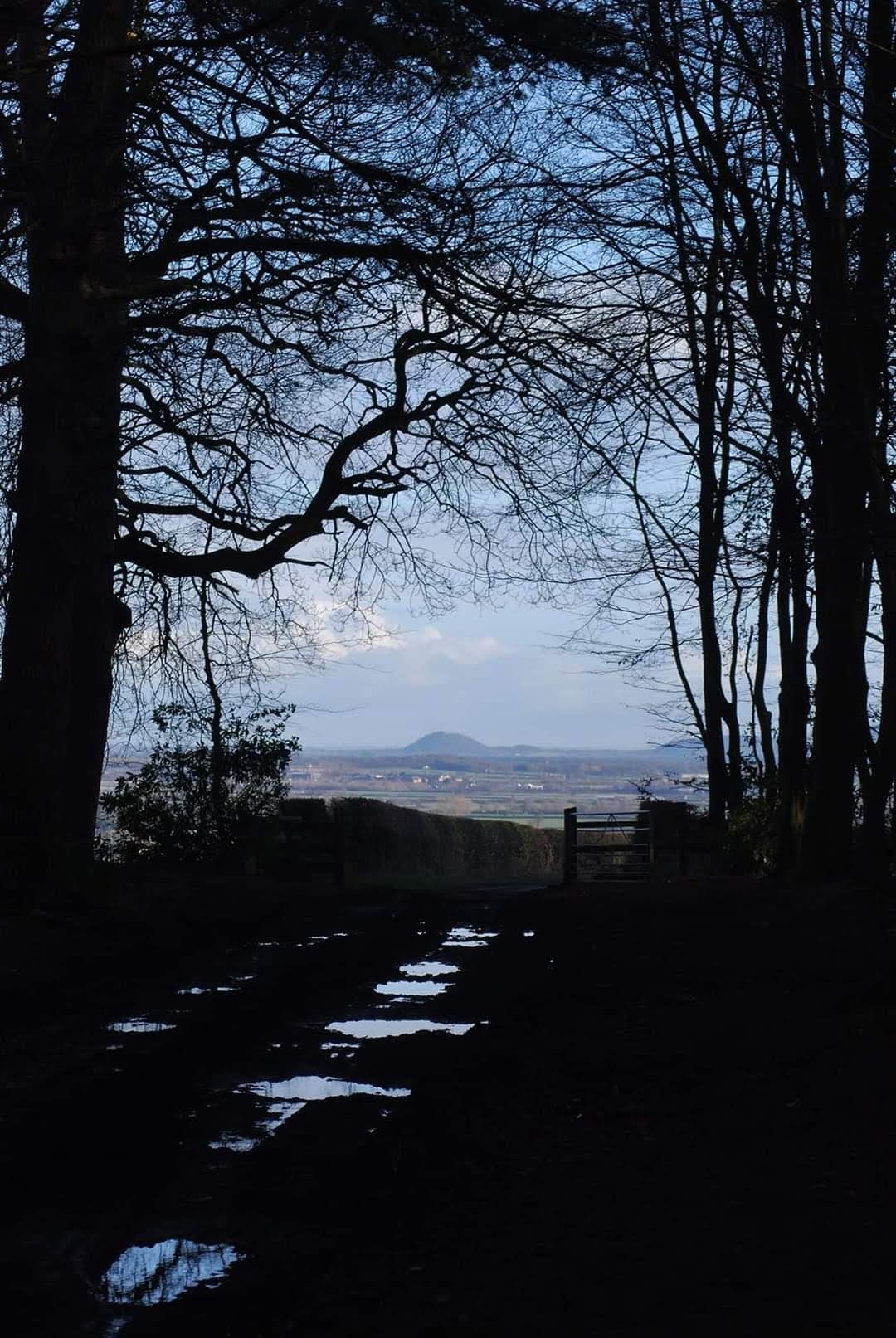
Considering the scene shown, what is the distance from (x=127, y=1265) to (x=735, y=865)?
679 inches

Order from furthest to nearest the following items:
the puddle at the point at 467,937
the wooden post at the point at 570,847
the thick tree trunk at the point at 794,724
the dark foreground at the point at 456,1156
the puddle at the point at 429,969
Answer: the wooden post at the point at 570,847, the thick tree trunk at the point at 794,724, the puddle at the point at 467,937, the puddle at the point at 429,969, the dark foreground at the point at 456,1156

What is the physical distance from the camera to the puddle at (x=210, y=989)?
770 centimetres

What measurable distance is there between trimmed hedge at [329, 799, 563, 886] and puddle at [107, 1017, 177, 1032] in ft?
46.6

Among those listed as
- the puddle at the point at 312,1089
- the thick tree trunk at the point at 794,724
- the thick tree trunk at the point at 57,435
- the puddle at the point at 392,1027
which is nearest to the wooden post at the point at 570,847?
the thick tree trunk at the point at 794,724

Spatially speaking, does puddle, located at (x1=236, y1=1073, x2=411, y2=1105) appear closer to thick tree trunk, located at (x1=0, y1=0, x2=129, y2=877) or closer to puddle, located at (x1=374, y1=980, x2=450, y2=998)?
puddle, located at (x1=374, y1=980, x2=450, y2=998)

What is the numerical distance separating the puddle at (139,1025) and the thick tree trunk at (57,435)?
15.3 ft

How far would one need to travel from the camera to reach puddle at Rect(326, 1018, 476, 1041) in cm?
641

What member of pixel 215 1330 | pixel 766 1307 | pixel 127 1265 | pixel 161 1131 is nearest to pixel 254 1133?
pixel 161 1131

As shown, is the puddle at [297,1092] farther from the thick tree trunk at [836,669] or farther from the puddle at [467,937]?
the thick tree trunk at [836,669]

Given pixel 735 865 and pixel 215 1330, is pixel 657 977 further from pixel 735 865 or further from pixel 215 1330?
pixel 735 865

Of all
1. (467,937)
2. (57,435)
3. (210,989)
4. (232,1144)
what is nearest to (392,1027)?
(210,989)

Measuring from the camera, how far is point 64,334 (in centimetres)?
1209

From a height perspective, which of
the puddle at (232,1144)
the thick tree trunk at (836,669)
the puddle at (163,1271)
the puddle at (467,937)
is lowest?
the puddle at (163,1271)

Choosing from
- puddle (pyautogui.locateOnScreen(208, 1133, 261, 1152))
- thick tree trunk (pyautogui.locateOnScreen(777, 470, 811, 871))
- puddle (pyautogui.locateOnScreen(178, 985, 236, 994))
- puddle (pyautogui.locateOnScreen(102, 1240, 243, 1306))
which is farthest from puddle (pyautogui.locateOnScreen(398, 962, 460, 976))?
thick tree trunk (pyautogui.locateOnScreen(777, 470, 811, 871))
